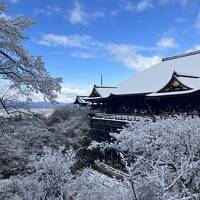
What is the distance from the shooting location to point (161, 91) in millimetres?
21828

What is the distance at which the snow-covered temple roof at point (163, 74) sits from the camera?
25.5 metres

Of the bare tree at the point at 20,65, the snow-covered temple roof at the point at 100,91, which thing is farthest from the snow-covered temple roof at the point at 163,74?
the bare tree at the point at 20,65

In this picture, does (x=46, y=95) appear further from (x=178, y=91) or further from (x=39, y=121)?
(x=178, y=91)

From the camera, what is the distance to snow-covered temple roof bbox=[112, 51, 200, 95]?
2553 centimetres

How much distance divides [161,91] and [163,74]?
8.46 m

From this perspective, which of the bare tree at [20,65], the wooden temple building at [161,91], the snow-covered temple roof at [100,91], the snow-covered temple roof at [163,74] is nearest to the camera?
the bare tree at [20,65]

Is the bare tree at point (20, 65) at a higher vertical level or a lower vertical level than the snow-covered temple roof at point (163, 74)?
lower

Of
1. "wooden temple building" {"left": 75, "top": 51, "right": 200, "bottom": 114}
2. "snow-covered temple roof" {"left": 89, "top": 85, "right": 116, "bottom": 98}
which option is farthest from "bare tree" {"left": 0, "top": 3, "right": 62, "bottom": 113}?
"snow-covered temple roof" {"left": 89, "top": 85, "right": 116, "bottom": 98}

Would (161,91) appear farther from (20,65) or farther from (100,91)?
(20,65)

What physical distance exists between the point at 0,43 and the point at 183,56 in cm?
2871

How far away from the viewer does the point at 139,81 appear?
103ft

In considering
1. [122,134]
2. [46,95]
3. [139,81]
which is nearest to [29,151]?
[46,95]

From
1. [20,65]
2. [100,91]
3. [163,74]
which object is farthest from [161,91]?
[20,65]

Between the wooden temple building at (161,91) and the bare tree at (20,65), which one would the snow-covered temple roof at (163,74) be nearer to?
the wooden temple building at (161,91)
